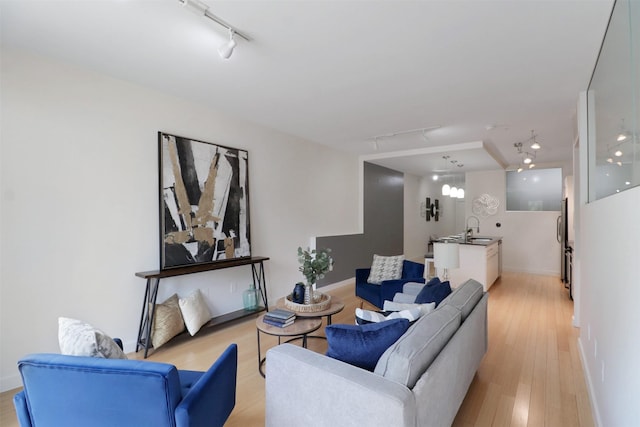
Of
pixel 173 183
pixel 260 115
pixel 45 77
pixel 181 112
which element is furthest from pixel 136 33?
pixel 260 115

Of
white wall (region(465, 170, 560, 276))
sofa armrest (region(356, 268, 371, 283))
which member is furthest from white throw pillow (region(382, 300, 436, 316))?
white wall (region(465, 170, 560, 276))

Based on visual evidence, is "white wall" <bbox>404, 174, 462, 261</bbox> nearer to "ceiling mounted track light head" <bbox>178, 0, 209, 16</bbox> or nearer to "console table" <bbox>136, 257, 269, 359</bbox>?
"console table" <bbox>136, 257, 269, 359</bbox>

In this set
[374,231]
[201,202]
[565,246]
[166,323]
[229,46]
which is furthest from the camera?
[374,231]

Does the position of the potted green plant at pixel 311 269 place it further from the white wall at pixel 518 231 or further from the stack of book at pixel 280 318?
the white wall at pixel 518 231

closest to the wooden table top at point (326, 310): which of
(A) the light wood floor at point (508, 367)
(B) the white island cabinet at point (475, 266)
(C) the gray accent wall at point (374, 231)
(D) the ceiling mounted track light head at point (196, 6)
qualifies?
(A) the light wood floor at point (508, 367)

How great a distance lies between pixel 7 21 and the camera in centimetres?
200

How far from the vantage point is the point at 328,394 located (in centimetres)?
138

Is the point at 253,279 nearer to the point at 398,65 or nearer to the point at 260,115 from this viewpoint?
the point at 260,115

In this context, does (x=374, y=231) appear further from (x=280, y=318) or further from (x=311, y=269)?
(x=280, y=318)

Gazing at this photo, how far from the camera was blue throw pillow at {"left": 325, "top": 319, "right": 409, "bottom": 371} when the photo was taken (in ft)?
5.12

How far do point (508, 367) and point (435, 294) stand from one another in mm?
1100

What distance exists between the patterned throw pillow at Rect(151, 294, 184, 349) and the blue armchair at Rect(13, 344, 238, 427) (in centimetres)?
175

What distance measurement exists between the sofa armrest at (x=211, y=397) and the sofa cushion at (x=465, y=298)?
1.48 meters

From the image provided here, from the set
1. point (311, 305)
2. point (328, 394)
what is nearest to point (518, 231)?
point (311, 305)
